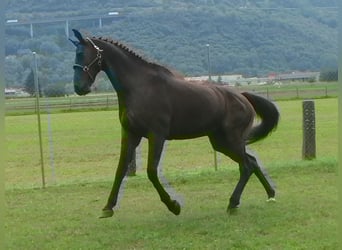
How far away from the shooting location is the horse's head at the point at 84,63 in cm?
664

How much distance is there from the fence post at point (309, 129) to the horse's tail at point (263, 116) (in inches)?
122

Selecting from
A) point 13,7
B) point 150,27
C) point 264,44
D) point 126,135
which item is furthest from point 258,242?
point 264,44

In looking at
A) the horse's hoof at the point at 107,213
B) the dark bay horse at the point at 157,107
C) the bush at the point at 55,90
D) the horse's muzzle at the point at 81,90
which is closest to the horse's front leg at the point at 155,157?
the dark bay horse at the point at 157,107

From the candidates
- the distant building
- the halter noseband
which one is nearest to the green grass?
the halter noseband

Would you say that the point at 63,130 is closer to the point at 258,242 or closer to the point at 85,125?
the point at 85,125

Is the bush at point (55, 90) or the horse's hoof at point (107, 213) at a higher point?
the horse's hoof at point (107, 213)

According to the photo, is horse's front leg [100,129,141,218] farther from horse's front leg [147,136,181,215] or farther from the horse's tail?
the horse's tail

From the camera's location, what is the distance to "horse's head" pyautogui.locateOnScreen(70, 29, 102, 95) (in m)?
6.64

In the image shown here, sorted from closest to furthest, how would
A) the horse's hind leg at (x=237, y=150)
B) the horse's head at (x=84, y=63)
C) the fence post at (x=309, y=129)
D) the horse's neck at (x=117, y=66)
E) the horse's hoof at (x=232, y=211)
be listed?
1. the horse's head at (x=84, y=63)
2. the horse's neck at (x=117, y=66)
3. the horse's hoof at (x=232, y=211)
4. the horse's hind leg at (x=237, y=150)
5. the fence post at (x=309, y=129)

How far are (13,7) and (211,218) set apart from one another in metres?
18.6

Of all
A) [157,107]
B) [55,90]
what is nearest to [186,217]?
[157,107]

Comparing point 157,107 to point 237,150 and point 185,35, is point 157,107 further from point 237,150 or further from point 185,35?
point 185,35

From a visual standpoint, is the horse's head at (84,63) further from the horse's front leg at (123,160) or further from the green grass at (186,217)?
the green grass at (186,217)

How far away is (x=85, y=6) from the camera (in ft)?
72.8
